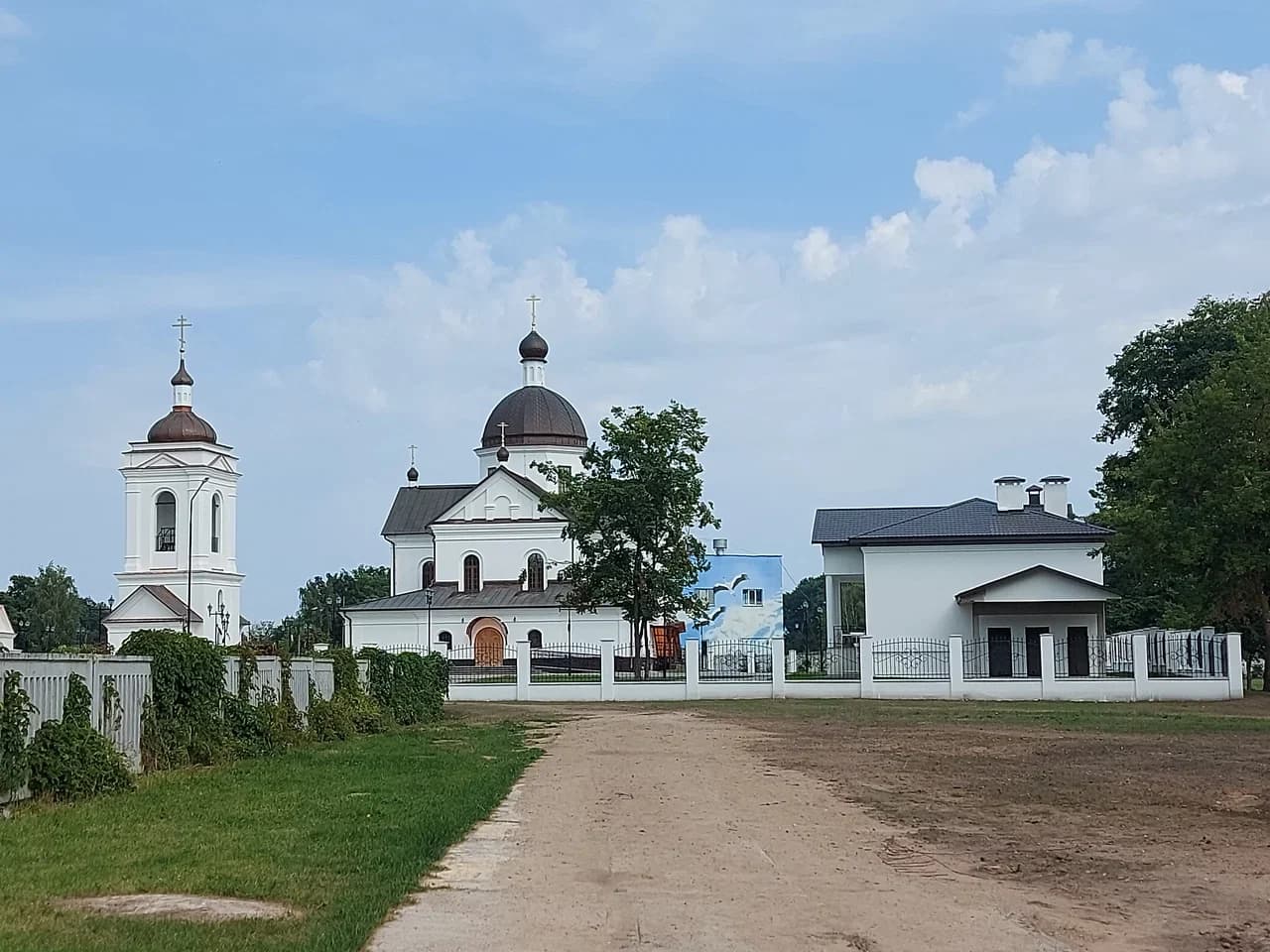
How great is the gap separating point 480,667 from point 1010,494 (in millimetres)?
20005

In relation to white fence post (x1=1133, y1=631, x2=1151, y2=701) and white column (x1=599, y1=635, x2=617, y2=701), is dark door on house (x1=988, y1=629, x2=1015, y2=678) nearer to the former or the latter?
white fence post (x1=1133, y1=631, x2=1151, y2=701)

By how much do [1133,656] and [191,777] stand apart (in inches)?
1151

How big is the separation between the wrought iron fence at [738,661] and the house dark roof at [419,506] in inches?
1488

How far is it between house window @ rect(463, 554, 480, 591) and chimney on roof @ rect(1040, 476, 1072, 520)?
29.7 metres

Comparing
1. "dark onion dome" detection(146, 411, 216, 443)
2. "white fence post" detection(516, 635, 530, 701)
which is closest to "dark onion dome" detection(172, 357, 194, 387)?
"dark onion dome" detection(146, 411, 216, 443)

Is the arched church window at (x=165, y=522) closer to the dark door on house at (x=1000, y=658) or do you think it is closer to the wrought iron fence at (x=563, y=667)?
the wrought iron fence at (x=563, y=667)

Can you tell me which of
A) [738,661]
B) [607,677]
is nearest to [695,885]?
[607,677]

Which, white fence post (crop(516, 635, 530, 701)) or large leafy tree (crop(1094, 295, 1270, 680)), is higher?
large leafy tree (crop(1094, 295, 1270, 680))

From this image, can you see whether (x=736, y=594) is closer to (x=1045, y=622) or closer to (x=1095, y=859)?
(x=1045, y=622)

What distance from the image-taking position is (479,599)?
71.9 metres

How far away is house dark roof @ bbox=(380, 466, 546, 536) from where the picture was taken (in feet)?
265

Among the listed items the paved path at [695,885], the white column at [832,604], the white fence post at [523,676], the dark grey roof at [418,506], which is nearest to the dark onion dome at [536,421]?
the dark grey roof at [418,506]

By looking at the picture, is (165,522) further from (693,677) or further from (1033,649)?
(1033,649)

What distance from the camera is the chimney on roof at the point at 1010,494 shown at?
178 feet
